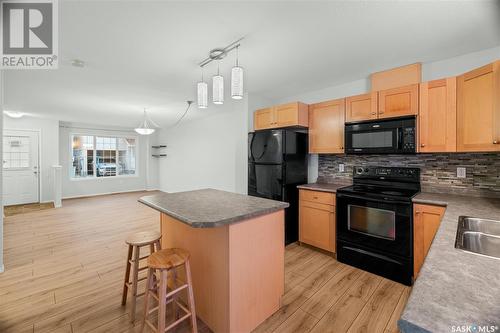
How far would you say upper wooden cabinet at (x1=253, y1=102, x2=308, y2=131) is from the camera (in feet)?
10.5

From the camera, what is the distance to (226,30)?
194 centimetres

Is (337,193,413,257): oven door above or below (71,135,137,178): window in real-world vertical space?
below

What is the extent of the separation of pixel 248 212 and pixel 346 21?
173cm

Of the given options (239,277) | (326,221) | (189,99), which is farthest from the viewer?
(189,99)

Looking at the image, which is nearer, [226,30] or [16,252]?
[226,30]

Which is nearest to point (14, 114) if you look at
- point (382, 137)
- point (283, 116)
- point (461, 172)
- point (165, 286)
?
point (283, 116)

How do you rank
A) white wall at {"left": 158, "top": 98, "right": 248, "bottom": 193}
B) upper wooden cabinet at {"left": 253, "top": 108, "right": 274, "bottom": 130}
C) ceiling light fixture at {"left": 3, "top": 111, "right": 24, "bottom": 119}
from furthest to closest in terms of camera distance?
1. ceiling light fixture at {"left": 3, "top": 111, "right": 24, "bottom": 119}
2. white wall at {"left": 158, "top": 98, "right": 248, "bottom": 193}
3. upper wooden cabinet at {"left": 253, "top": 108, "right": 274, "bottom": 130}

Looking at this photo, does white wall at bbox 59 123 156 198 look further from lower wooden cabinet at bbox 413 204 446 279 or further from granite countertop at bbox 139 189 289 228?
lower wooden cabinet at bbox 413 204 446 279

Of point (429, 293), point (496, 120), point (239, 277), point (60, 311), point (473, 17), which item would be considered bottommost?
point (60, 311)

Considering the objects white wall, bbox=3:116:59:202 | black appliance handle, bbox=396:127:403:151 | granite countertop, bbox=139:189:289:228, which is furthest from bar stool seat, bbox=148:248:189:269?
white wall, bbox=3:116:59:202

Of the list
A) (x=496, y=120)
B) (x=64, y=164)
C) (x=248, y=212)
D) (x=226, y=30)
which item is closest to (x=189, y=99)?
(x=226, y=30)

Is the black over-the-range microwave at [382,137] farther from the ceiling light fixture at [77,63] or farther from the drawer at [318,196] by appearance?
the ceiling light fixture at [77,63]

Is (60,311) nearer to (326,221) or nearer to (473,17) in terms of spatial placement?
(326,221)

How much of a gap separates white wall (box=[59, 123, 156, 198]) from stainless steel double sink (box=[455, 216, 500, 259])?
338 inches
